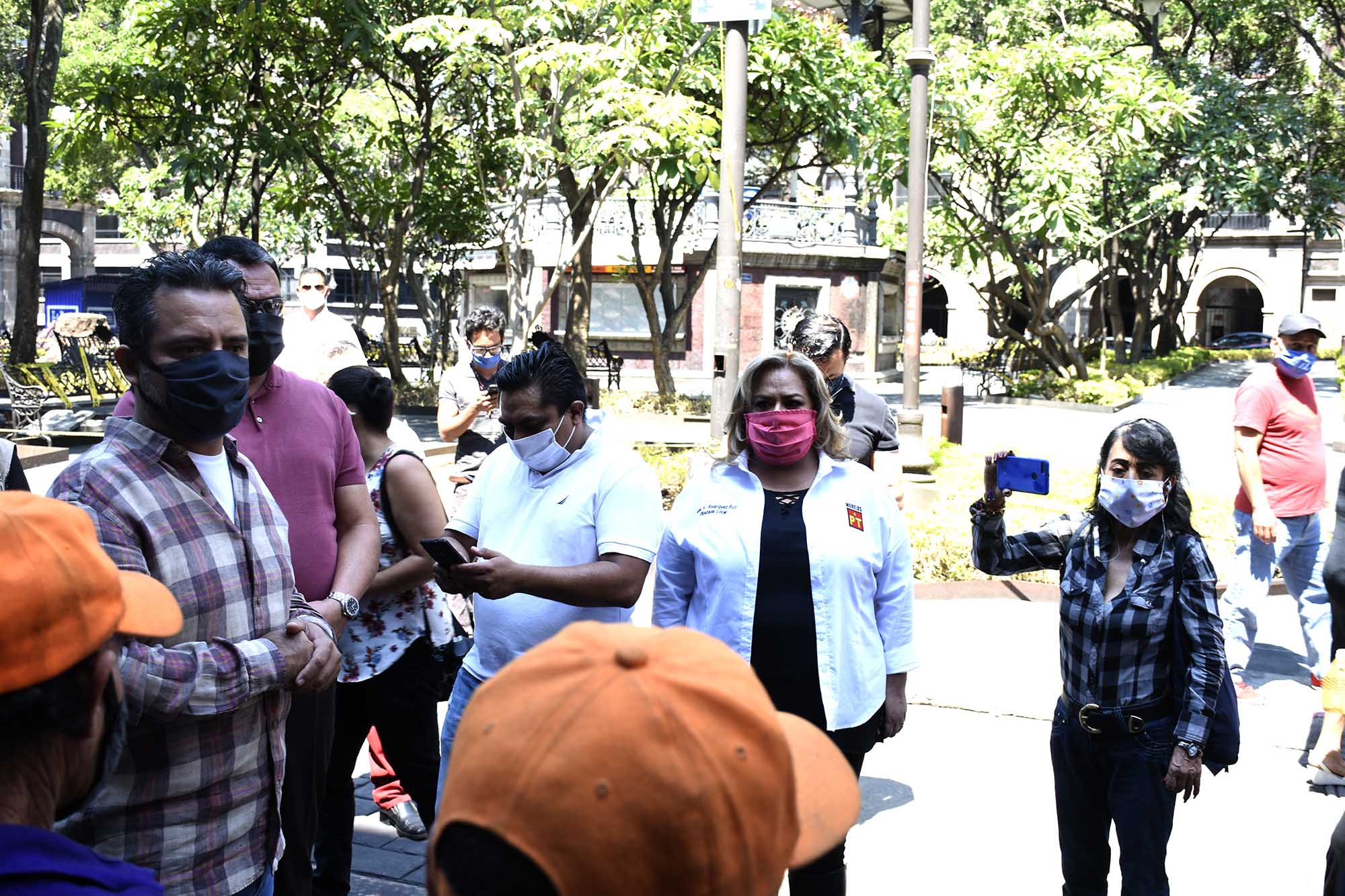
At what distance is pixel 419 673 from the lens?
14.9 feet

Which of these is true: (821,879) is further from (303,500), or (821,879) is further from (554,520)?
(303,500)

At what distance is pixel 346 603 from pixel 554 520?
657 millimetres

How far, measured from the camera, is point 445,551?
3531mm

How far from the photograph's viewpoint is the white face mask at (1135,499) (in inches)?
152

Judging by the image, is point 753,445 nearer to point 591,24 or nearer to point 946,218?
point 591,24

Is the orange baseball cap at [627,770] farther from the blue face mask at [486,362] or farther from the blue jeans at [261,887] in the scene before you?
the blue face mask at [486,362]

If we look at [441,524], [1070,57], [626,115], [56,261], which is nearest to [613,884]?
[441,524]

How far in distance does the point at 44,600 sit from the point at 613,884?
938 millimetres

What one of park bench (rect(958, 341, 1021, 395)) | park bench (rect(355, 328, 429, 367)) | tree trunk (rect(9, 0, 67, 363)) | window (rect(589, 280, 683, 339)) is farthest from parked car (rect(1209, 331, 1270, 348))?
tree trunk (rect(9, 0, 67, 363))

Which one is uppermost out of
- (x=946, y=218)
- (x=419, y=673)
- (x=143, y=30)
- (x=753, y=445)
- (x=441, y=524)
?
(x=143, y=30)

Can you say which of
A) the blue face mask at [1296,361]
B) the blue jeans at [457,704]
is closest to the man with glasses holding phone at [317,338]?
the blue jeans at [457,704]

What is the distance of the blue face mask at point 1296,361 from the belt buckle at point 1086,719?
3591mm

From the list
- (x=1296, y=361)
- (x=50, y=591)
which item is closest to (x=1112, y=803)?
(x=50, y=591)

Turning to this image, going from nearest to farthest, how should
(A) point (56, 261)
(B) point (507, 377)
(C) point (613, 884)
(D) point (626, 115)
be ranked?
(C) point (613, 884) < (B) point (507, 377) < (D) point (626, 115) < (A) point (56, 261)
